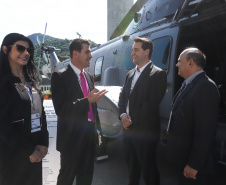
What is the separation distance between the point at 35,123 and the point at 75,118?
47 centimetres

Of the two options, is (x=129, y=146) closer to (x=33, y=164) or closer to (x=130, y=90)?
(x=130, y=90)

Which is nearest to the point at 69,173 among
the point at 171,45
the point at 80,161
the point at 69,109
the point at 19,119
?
the point at 80,161

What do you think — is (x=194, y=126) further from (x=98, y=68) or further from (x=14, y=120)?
(x=98, y=68)

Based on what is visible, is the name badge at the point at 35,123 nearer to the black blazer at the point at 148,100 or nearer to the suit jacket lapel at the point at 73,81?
the suit jacket lapel at the point at 73,81

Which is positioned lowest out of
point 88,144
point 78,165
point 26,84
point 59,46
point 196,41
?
point 78,165

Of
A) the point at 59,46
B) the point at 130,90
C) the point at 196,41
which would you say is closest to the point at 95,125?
the point at 130,90

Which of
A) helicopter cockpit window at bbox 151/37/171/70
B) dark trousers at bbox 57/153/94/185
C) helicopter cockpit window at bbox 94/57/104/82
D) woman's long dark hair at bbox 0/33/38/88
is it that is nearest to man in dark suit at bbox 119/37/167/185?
dark trousers at bbox 57/153/94/185

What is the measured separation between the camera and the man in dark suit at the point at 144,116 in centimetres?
240

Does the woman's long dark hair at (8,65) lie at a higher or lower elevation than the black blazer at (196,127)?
higher

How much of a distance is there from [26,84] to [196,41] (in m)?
3.48

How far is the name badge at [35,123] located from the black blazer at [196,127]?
125 centimetres

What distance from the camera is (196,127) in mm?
1769

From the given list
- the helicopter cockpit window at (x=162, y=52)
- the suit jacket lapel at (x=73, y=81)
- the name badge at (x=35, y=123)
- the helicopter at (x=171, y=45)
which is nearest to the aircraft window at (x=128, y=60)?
the helicopter at (x=171, y=45)

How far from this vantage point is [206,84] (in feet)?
5.82
